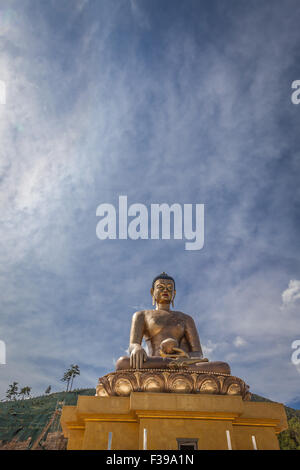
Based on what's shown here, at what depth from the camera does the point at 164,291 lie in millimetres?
8133

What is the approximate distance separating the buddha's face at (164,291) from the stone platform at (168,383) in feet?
10.9

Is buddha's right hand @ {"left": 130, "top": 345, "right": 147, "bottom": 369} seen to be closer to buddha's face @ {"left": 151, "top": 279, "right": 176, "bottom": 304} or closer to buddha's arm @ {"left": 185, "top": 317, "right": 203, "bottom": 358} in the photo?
buddha's arm @ {"left": 185, "top": 317, "right": 203, "bottom": 358}

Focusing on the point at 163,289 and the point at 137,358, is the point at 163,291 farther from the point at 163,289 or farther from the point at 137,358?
the point at 137,358

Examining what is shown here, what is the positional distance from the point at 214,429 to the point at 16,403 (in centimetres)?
4142

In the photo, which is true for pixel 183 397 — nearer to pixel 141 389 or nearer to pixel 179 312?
pixel 141 389

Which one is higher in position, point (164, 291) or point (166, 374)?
point (164, 291)

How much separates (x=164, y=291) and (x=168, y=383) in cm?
356

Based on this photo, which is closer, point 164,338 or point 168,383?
point 168,383

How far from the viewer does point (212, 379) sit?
473 centimetres

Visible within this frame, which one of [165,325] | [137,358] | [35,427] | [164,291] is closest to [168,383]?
[137,358]

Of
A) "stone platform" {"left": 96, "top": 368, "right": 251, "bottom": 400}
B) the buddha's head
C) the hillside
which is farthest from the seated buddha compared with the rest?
the hillside

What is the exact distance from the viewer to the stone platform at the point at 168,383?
4.64m

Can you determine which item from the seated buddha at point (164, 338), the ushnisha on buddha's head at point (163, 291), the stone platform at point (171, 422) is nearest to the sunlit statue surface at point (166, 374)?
the seated buddha at point (164, 338)
